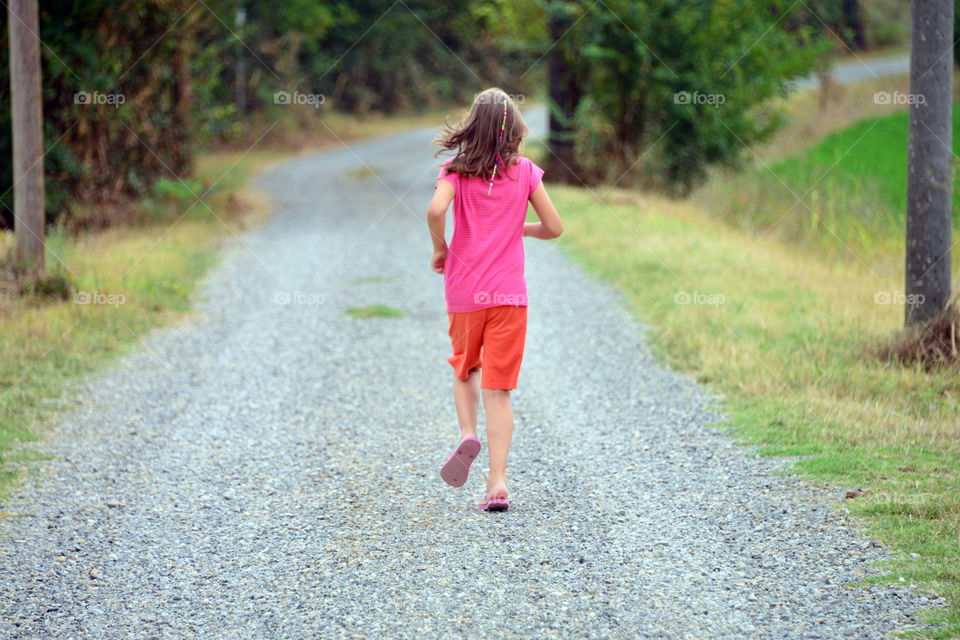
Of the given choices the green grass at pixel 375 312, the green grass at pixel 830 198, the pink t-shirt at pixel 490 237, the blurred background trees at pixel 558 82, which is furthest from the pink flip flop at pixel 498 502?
the blurred background trees at pixel 558 82

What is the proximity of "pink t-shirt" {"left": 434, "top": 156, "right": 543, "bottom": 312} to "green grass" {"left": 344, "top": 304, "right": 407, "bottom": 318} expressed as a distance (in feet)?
16.2

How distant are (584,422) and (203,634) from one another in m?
3.15

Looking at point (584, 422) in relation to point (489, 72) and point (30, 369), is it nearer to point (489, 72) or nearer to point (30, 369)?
point (30, 369)

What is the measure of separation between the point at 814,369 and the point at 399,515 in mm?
3484

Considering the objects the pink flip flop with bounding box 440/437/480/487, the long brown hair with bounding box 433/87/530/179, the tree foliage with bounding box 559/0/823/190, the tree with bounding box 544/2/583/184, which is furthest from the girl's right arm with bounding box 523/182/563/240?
the tree with bounding box 544/2/583/184

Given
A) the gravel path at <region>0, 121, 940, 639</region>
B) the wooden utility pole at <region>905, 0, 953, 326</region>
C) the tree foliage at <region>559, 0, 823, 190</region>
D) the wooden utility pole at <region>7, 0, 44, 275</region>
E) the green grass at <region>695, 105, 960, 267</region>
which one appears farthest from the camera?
the tree foliage at <region>559, 0, 823, 190</region>

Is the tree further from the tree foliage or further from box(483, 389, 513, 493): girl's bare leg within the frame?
box(483, 389, 513, 493): girl's bare leg

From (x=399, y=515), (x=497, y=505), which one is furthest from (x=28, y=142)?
(x=497, y=505)

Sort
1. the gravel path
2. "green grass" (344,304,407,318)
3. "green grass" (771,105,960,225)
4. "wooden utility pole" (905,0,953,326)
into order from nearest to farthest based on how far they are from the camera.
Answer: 1. the gravel path
2. "wooden utility pole" (905,0,953,326)
3. "green grass" (344,304,407,318)
4. "green grass" (771,105,960,225)

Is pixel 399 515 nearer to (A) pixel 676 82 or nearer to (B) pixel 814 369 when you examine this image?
(B) pixel 814 369

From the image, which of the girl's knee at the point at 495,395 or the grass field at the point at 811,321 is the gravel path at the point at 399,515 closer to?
the grass field at the point at 811,321

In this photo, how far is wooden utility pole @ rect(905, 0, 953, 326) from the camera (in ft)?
23.1

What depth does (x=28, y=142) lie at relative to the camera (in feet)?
30.9

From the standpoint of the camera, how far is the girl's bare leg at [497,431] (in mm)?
4852
